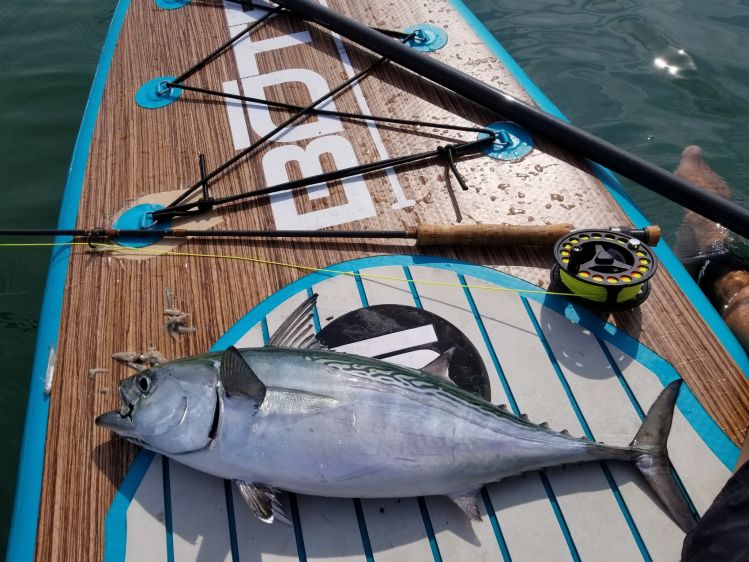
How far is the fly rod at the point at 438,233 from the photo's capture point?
3.23 meters

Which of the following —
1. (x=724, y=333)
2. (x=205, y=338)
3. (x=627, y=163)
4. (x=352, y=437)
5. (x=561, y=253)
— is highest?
(x=627, y=163)

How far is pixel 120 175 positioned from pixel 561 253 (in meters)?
2.71

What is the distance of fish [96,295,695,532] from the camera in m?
2.32

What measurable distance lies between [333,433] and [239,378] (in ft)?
1.36

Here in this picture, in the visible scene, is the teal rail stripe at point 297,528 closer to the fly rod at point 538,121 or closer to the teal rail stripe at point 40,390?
the teal rail stripe at point 40,390

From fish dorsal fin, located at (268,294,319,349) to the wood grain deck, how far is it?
1.56ft

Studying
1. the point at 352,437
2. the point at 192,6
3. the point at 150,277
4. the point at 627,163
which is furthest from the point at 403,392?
the point at 192,6

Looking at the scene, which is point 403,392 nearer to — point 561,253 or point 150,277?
point 561,253

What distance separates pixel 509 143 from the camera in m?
3.90

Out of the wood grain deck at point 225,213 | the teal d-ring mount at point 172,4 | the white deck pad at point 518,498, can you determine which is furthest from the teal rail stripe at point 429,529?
the teal d-ring mount at point 172,4

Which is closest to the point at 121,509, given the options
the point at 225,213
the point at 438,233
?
the point at 225,213

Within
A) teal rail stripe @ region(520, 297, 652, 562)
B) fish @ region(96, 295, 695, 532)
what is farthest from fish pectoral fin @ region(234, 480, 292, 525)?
teal rail stripe @ region(520, 297, 652, 562)

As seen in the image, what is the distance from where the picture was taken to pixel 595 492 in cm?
251

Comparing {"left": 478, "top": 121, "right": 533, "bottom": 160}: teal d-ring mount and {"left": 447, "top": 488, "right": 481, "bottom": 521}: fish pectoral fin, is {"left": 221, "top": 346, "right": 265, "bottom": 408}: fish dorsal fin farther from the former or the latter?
{"left": 478, "top": 121, "right": 533, "bottom": 160}: teal d-ring mount
